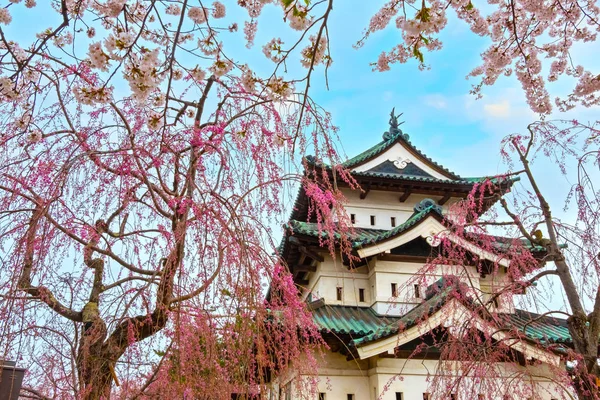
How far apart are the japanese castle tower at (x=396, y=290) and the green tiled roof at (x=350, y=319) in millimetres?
22

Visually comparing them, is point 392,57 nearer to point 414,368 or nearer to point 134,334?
point 134,334

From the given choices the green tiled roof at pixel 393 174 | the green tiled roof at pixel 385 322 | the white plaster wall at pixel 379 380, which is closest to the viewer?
the green tiled roof at pixel 385 322

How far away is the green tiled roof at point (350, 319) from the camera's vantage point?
803cm

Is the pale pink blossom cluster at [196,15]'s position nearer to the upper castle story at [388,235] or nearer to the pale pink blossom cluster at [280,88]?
the pale pink blossom cluster at [280,88]

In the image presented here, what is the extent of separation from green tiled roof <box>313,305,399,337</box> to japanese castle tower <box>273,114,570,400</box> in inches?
0.9

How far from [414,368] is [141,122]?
6369 mm

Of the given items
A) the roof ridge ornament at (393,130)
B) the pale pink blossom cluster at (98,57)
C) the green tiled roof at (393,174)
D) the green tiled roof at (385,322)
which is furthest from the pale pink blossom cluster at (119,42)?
the roof ridge ornament at (393,130)

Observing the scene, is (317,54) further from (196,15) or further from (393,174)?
Result: (393,174)

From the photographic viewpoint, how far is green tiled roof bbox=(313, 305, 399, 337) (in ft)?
26.3

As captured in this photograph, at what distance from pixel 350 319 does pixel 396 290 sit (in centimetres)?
103

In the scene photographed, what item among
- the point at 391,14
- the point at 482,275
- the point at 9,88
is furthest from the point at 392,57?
the point at 482,275

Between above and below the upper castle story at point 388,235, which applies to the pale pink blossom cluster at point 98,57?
below

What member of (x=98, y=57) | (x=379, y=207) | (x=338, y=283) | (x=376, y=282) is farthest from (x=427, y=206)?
(x=98, y=57)

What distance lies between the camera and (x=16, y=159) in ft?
12.6
